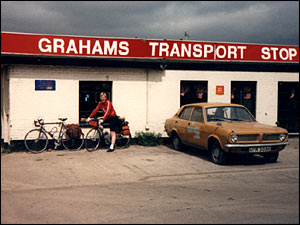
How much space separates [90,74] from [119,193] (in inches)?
279

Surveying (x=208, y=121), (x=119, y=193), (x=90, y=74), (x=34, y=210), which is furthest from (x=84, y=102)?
(x=34, y=210)

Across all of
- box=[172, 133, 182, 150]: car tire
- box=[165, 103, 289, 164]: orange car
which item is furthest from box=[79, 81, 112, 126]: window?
box=[165, 103, 289, 164]: orange car

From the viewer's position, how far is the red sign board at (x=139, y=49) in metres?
12.7

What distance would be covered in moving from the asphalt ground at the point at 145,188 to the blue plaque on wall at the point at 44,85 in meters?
2.25

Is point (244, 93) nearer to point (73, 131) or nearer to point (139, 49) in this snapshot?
point (139, 49)

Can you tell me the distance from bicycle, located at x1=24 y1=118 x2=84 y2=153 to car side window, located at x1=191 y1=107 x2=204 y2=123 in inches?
150

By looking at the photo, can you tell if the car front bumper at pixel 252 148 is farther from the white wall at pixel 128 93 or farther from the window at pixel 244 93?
the window at pixel 244 93

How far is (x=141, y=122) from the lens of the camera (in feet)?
46.8

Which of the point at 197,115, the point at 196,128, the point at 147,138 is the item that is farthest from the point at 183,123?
the point at 147,138

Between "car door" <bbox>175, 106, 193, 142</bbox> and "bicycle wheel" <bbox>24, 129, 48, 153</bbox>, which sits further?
"bicycle wheel" <bbox>24, 129, 48, 153</bbox>

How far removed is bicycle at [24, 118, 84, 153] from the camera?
12594 millimetres

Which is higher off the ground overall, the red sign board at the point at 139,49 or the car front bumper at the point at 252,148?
the red sign board at the point at 139,49

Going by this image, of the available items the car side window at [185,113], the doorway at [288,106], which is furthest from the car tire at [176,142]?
the doorway at [288,106]

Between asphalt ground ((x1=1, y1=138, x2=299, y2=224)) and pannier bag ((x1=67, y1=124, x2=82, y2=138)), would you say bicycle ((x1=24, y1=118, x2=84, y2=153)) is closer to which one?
pannier bag ((x1=67, y1=124, x2=82, y2=138))
